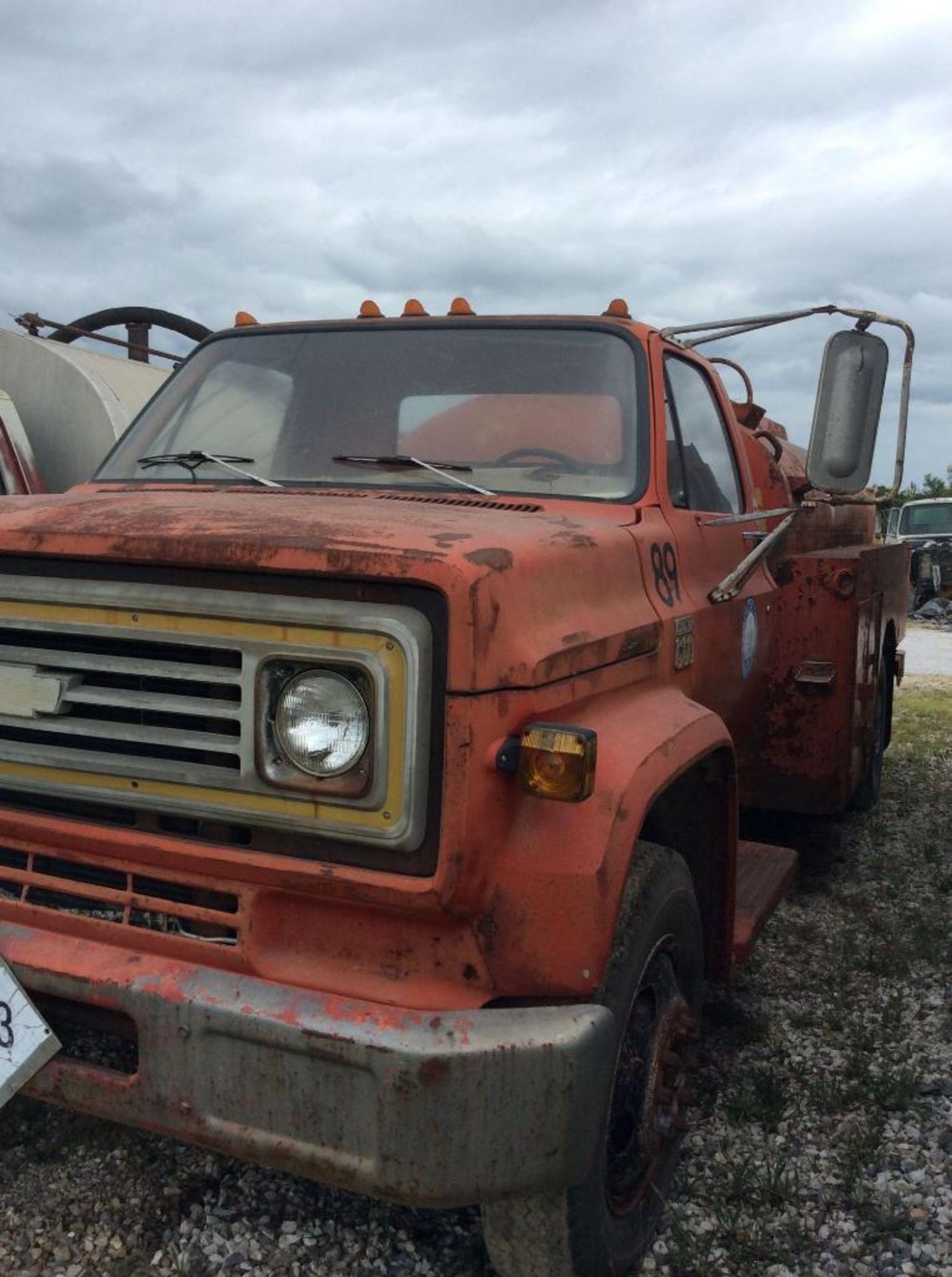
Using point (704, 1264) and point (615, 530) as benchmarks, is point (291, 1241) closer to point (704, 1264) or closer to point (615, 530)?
point (704, 1264)

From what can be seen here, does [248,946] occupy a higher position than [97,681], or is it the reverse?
[97,681]

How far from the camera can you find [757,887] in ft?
11.5

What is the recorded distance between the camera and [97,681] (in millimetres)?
2188

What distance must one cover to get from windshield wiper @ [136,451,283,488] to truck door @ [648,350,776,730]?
41.6 inches

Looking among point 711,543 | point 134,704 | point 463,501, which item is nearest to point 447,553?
point 134,704

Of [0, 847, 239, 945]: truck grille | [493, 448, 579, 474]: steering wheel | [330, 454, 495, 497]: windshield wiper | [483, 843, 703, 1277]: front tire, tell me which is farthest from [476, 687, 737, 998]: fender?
[493, 448, 579, 474]: steering wheel

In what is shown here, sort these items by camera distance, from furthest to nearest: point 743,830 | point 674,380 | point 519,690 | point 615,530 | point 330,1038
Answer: point 743,830 < point 674,380 < point 615,530 < point 519,690 < point 330,1038

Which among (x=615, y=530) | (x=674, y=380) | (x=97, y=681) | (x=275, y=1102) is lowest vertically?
(x=275, y=1102)

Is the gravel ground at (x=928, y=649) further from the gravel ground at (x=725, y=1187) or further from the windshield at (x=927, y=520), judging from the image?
the gravel ground at (x=725, y=1187)

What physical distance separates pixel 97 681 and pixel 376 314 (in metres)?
1.87

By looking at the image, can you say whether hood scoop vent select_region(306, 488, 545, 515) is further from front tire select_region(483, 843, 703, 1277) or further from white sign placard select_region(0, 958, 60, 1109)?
white sign placard select_region(0, 958, 60, 1109)

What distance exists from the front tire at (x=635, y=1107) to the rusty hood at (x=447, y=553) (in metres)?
0.52

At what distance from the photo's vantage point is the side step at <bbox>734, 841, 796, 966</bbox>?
3072mm

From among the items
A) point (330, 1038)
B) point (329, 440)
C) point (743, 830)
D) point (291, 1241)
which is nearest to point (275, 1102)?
point (330, 1038)
